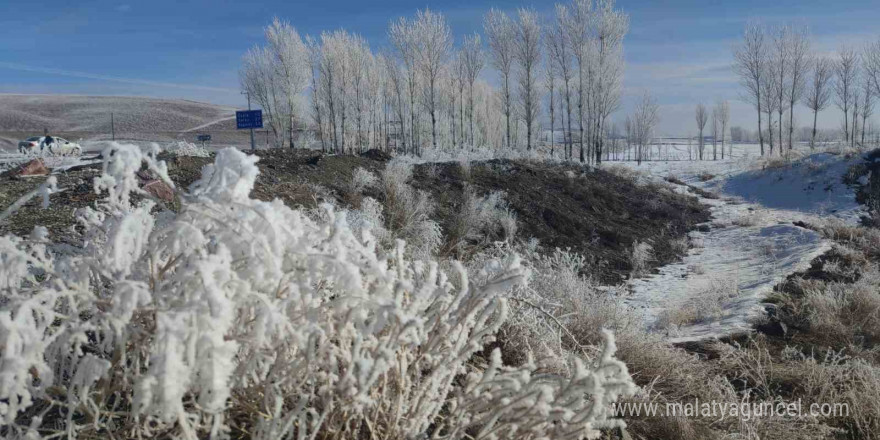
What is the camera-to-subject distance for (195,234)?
106 cm

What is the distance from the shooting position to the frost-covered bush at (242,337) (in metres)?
0.94

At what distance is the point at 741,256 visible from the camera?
9055 mm

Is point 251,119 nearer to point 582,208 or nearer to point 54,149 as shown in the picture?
point 54,149

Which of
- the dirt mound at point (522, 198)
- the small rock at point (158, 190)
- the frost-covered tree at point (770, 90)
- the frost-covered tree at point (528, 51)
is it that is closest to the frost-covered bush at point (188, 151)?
the dirt mound at point (522, 198)

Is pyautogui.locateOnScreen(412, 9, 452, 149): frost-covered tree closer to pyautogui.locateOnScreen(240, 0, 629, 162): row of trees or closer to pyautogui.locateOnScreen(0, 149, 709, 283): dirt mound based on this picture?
pyautogui.locateOnScreen(240, 0, 629, 162): row of trees

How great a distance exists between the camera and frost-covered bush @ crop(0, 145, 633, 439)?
0.94 meters

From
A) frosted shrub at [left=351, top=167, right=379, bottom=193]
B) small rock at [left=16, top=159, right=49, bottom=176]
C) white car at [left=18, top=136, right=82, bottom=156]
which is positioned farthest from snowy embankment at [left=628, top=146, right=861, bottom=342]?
white car at [left=18, top=136, right=82, bottom=156]

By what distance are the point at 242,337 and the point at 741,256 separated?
380 inches

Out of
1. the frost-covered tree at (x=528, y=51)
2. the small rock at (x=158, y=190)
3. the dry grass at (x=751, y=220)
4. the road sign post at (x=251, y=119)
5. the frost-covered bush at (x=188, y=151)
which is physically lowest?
the dry grass at (x=751, y=220)

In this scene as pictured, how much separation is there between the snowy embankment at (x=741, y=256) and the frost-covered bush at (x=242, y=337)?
353 centimetres

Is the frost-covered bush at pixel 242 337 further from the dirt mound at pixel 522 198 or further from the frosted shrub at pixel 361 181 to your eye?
the frosted shrub at pixel 361 181

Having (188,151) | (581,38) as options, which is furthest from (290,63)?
(188,151)

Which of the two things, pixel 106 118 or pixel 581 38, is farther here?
pixel 106 118

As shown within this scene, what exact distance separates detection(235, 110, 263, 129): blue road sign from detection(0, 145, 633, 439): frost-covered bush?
789 inches
